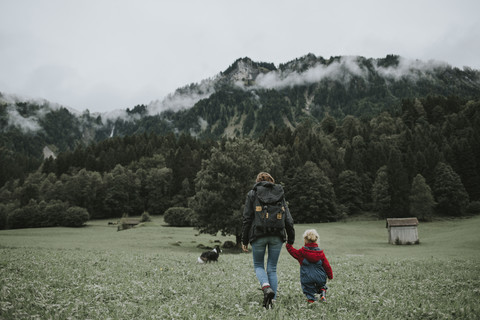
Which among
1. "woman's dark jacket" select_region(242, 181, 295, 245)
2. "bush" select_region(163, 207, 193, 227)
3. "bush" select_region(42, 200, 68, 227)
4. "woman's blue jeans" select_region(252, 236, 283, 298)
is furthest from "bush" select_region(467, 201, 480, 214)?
"bush" select_region(42, 200, 68, 227)

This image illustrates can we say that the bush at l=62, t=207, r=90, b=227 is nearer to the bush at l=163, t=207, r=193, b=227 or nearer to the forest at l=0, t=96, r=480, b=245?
the forest at l=0, t=96, r=480, b=245

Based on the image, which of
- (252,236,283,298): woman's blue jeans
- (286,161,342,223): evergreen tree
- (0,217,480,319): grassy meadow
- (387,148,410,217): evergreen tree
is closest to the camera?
(0,217,480,319): grassy meadow

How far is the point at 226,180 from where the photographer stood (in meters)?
42.2

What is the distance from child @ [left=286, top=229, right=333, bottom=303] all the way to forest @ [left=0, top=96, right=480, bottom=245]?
31.0 meters

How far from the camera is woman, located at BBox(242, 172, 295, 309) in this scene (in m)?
8.46

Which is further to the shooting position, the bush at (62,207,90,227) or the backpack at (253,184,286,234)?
the bush at (62,207,90,227)

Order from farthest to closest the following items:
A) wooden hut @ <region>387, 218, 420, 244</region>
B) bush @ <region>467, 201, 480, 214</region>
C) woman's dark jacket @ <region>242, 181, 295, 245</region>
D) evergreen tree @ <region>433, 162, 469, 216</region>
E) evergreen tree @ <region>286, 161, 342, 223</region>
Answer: evergreen tree @ <region>286, 161, 342, 223</region>, bush @ <region>467, 201, 480, 214</region>, evergreen tree @ <region>433, 162, 469, 216</region>, wooden hut @ <region>387, 218, 420, 244</region>, woman's dark jacket @ <region>242, 181, 295, 245</region>

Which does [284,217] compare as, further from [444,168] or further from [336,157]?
[336,157]

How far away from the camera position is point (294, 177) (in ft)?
331

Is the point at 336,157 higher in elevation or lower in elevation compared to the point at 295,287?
higher

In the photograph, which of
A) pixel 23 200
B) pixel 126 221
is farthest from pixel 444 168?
pixel 23 200

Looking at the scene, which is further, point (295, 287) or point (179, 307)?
point (295, 287)

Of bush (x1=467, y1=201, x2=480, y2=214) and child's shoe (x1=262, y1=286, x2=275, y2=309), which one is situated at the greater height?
child's shoe (x1=262, y1=286, x2=275, y2=309)

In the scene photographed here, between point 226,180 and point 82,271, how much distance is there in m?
29.4
